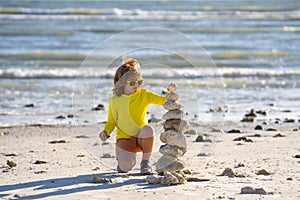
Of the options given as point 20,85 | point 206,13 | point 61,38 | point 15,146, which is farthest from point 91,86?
point 206,13

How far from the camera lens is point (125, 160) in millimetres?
6492

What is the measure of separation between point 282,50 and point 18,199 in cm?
1661

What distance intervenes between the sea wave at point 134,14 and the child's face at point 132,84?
93.8 feet

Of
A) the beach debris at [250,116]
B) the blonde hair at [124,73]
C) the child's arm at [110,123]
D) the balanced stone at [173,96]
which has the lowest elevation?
the child's arm at [110,123]

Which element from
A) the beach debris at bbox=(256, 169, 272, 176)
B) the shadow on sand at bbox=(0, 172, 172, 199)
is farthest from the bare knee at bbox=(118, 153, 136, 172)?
the beach debris at bbox=(256, 169, 272, 176)

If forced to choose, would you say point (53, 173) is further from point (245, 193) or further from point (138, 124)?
point (245, 193)

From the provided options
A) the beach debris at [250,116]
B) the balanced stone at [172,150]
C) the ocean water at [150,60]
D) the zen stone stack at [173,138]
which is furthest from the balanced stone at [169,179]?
the beach debris at [250,116]

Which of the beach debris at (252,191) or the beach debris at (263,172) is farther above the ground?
the beach debris at (263,172)

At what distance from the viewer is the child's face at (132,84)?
21.3ft

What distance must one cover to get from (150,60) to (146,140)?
345 inches

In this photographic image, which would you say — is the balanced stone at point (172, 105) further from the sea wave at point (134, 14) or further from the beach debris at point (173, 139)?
the sea wave at point (134, 14)

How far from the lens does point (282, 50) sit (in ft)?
69.8

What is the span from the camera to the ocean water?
11094 millimetres

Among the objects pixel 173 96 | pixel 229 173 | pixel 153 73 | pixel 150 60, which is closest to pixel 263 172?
pixel 229 173
